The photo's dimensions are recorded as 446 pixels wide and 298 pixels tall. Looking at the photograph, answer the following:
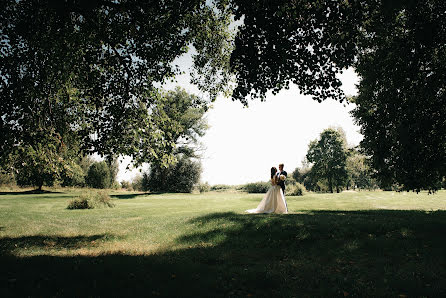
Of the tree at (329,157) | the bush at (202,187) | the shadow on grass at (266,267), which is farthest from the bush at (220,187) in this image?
the shadow on grass at (266,267)

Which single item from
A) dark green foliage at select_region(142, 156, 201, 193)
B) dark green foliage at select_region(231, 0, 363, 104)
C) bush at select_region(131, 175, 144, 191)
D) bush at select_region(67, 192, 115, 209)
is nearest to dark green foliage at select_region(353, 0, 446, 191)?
dark green foliage at select_region(231, 0, 363, 104)

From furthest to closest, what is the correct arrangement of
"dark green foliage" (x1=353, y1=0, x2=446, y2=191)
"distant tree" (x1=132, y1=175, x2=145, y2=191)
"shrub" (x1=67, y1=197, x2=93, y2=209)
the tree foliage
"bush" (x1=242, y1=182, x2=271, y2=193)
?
"distant tree" (x1=132, y1=175, x2=145, y2=191), "bush" (x1=242, y1=182, x2=271, y2=193), "shrub" (x1=67, y1=197, x2=93, y2=209), "dark green foliage" (x1=353, y1=0, x2=446, y2=191), the tree foliage

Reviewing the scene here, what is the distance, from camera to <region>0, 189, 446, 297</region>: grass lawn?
16.6 ft

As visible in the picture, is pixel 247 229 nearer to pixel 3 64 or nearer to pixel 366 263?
pixel 366 263

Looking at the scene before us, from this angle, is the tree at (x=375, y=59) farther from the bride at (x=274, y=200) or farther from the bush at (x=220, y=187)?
the bush at (x=220, y=187)

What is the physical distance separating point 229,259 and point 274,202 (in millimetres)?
8838

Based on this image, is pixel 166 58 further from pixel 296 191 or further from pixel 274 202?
pixel 296 191

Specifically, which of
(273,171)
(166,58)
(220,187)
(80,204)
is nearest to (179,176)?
(80,204)

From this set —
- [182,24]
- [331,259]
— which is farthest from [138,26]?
[331,259]

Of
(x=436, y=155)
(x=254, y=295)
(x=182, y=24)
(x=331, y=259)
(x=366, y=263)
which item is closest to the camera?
(x=254, y=295)

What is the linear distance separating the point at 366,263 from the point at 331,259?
3.05ft

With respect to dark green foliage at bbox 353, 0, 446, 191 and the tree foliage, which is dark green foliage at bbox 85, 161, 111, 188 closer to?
the tree foliage

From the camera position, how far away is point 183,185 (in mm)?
50094

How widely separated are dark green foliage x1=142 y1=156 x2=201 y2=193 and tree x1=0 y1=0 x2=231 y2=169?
3864 centimetres
